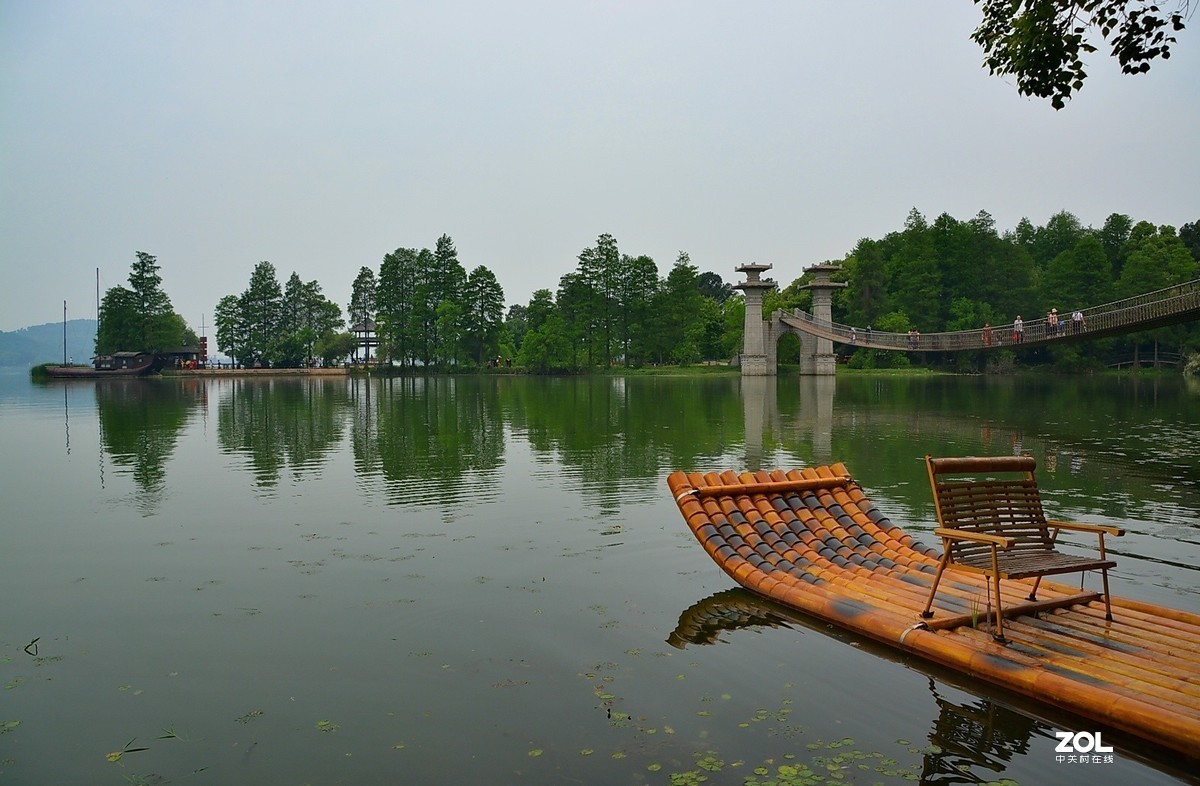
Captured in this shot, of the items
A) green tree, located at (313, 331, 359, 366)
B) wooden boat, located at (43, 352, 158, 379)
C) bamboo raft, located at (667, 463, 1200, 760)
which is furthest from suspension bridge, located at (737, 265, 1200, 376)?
wooden boat, located at (43, 352, 158, 379)

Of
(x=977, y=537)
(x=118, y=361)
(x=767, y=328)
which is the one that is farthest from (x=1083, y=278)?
(x=118, y=361)

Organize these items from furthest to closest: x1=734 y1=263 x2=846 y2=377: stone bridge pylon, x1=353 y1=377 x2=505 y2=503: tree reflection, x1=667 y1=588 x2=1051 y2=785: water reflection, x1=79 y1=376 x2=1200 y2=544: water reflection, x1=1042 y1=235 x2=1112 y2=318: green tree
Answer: x1=1042 y1=235 x2=1112 y2=318: green tree < x1=734 y1=263 x2=846 y2=377: stone bridge pylon < x1=353 y1=377 x2=505 y2=503: tree reflection < x1=79 y1=376 x2=1200 y2=544: water reflection < x1=667 y1=588 x2=1051 y2=785: water reflection

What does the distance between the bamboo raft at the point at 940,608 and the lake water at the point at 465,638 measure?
180 millimetres

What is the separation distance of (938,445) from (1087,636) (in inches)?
539

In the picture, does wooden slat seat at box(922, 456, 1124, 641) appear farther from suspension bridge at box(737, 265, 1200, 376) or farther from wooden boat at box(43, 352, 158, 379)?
wooden boat at box(43, 352, 158, 379)

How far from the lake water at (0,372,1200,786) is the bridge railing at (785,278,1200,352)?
8.53m

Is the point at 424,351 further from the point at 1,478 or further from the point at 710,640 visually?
the point at 710,640

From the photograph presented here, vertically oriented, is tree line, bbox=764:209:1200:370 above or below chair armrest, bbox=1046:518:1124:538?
above

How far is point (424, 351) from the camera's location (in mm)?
90812

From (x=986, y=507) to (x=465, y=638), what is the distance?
3799mm

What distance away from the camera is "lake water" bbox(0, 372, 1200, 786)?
183 inches

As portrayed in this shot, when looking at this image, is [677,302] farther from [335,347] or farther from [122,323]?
[122,323]

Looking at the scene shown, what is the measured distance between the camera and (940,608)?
238 inches

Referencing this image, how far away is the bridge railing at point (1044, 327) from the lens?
2283 cm
